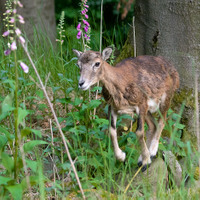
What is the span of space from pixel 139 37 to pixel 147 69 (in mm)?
915

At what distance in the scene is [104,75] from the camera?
4457 mm

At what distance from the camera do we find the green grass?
10.1 ft

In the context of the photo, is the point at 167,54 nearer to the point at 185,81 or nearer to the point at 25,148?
the point at 185,81

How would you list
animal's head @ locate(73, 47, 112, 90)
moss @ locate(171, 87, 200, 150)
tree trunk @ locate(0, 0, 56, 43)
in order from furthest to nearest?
tree trunk @ locate(0, 0, 56, 43)
moss @ locate(171, 87, 200, 150)
animal's head @ locate(73, 47, 112, 90)

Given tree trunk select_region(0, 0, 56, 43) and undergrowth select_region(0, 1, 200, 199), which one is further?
tree trunk select_region(0, 0, 56, 43)

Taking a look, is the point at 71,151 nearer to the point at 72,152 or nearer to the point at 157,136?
the point at 72,152

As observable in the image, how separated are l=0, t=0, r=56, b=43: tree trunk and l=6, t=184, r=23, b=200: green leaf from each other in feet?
14.7

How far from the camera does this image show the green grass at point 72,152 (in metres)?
3.08

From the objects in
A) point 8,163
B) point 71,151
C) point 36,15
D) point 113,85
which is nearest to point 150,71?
point 113,85

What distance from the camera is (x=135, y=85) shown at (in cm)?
460

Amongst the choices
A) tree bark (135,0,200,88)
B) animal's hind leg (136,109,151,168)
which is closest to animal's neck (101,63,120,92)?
animal's hind leg (136,109,151,168)

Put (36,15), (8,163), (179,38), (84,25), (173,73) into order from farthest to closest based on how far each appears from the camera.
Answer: (36,15)
(179,38)
(173,73)
(84,25)
(8,163)

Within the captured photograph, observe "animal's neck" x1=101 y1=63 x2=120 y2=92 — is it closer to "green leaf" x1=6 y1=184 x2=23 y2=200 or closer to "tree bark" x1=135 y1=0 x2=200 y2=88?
"tree bark" x1=135 y1=0 x2=200 y2=88

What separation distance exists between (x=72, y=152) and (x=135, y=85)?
1.05m
